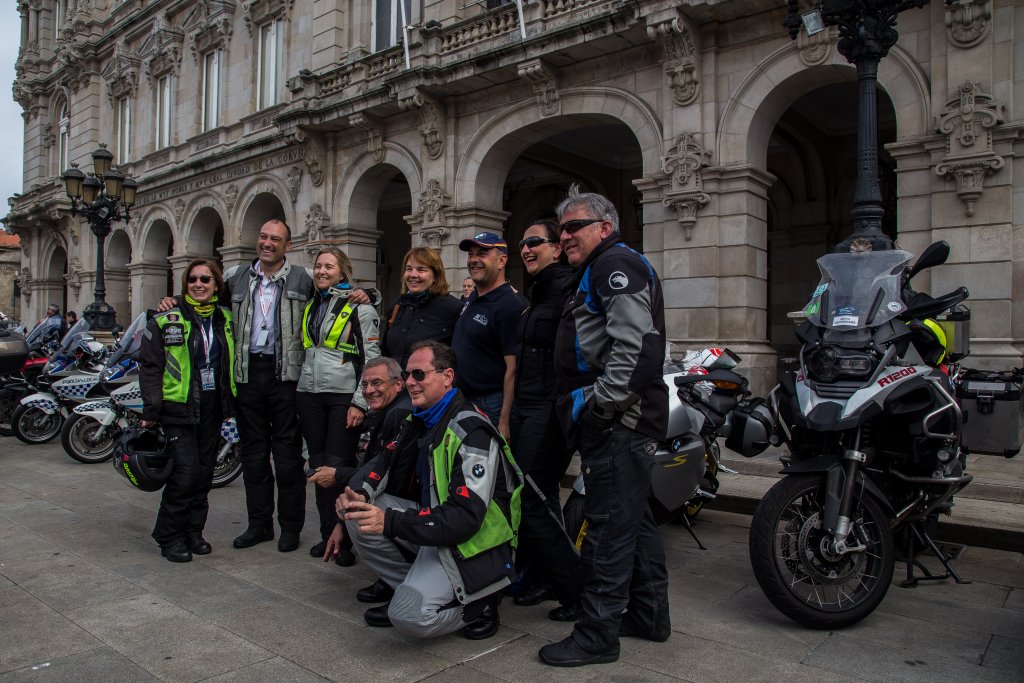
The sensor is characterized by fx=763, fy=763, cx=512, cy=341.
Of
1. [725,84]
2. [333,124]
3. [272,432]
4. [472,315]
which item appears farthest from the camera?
[333,124]

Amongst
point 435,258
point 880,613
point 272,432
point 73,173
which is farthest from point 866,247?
point 73,173

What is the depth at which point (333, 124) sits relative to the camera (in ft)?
54.3

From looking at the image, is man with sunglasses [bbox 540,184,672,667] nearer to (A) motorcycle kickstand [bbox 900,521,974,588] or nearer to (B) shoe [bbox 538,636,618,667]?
(B) shoe [bbox 538,636,618,667]

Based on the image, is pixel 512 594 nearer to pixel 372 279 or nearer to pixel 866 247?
pixel 866 247

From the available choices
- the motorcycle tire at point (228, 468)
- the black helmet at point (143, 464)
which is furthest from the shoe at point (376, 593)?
the motorcycle tire at point (228, 468)

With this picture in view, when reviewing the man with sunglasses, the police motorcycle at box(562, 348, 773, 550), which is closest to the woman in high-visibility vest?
the police motorcycle at box(562, 348, 773, 550)

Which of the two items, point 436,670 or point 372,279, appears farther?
point 372,279

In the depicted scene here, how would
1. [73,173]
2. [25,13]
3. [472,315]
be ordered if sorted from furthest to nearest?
1. [25,13]
2. [73,173]
3. [472,315]

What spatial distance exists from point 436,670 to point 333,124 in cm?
1518

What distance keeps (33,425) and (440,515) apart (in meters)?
8.69

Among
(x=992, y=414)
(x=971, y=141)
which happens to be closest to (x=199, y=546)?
(x=992, y=414)

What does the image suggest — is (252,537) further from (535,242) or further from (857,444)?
(857,444)

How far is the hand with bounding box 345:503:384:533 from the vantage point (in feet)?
10.1

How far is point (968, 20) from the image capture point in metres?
9.06
